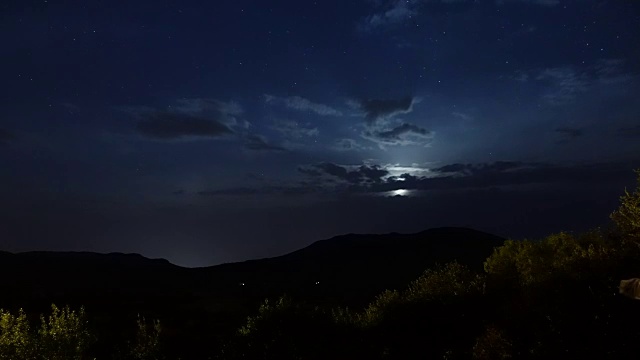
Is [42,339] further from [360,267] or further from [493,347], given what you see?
[360,267]

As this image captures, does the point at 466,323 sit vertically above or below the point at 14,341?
below

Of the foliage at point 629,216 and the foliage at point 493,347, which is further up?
the foliage at point 629,216

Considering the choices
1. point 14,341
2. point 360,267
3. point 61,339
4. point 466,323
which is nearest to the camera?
point 14,341

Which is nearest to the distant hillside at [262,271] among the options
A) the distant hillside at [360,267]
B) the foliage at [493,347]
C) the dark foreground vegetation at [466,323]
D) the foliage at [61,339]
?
the distant hillside at [360,267]

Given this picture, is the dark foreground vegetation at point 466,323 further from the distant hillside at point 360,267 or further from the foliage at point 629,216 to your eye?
the distant hillside at point 360,267

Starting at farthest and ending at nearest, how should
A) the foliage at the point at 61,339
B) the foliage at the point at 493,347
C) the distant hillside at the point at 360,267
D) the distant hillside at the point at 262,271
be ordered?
the distant hillside at the point at 360,267 → the distant hillside at the point at 262,271 → the foliage at the point at 61,339 → the foliage at the point at 493,347

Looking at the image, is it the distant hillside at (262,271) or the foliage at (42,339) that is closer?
the foliage at (42,339)

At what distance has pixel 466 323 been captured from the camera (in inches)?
1065

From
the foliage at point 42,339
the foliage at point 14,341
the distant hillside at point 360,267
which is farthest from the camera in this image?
the distant hillside at point 360,267

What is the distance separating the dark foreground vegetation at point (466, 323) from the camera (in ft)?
62.4

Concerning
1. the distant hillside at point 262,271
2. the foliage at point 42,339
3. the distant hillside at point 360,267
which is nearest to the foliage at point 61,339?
the foliage at point 42,339

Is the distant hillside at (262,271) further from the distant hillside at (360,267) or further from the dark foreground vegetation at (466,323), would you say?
the dark foreground vegetation at (466,323)

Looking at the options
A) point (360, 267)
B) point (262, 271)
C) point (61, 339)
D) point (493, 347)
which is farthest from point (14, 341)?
point (360, 267)

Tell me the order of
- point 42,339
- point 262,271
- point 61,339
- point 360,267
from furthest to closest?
point 360,267, point 262,271, point 61,339, point 42,339
